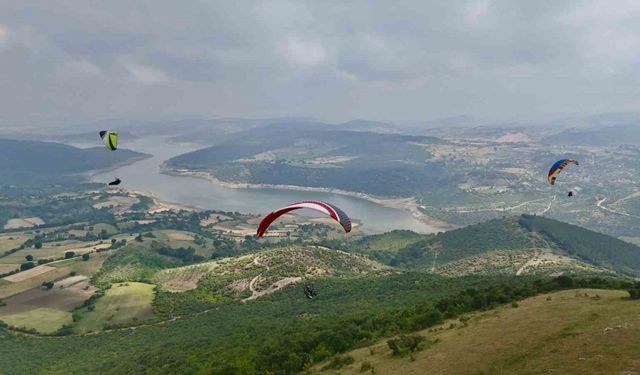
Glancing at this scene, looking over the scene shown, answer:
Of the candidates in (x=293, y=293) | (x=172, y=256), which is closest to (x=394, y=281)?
(x=293, y=293)

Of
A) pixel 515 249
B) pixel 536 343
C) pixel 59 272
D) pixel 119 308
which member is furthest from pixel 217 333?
pixel 515 249

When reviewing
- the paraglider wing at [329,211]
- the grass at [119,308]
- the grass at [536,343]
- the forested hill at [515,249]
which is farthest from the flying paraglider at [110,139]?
the forested hill at [515,249]

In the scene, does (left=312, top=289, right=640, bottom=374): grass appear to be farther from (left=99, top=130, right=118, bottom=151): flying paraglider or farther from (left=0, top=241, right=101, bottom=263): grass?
(left=0, top=241, right=101, bottom=263): grass

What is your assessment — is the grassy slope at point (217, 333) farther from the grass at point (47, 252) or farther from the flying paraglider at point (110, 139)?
the grass at point (47, 252)

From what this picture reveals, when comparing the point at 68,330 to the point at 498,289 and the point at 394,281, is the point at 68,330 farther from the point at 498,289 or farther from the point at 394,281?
the point at 498,289

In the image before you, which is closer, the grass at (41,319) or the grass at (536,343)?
the grass at (536,343)

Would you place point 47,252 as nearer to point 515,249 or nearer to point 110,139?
point 110,139
